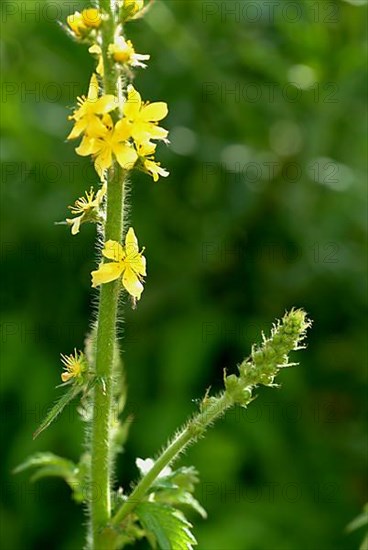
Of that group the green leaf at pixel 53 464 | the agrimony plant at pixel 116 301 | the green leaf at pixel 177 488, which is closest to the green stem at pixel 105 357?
the agrimony plant at pixel 116 301

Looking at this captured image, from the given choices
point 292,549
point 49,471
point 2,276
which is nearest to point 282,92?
point 2,276

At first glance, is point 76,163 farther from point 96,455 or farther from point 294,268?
point 96,455

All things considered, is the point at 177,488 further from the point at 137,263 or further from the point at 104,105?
the point at 104,105

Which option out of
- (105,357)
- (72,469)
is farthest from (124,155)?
(72,469)

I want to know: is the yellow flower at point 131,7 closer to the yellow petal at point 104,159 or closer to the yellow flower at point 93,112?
the yellow flower at point 93,112

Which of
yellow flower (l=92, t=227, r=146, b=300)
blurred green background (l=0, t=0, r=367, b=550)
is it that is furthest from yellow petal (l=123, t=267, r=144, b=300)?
blurred green background (l=0, t=0, r=367, b=550)

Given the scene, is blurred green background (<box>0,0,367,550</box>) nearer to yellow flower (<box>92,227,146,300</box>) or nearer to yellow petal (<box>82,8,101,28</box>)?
yellow flower (<box>92,227,146,300</box>)
